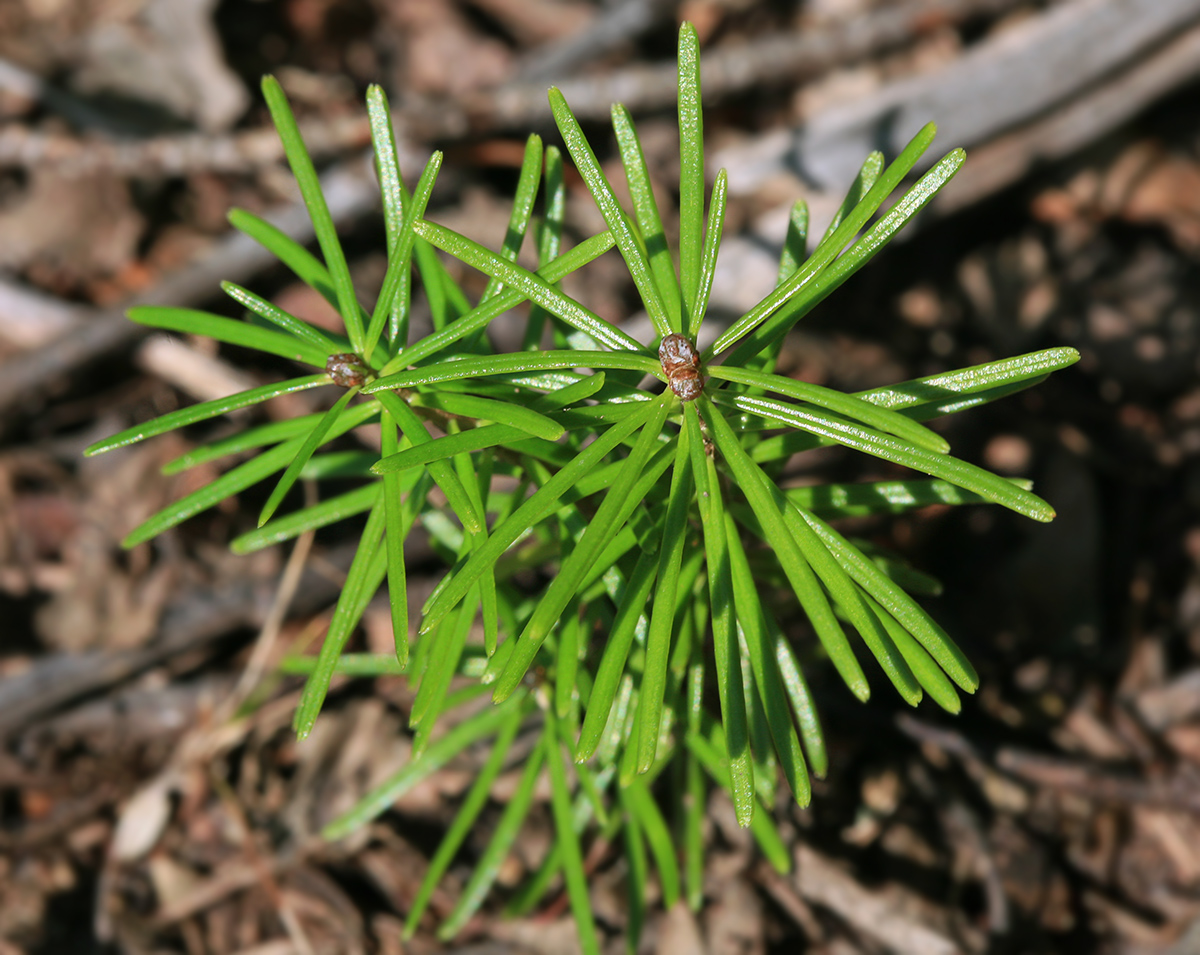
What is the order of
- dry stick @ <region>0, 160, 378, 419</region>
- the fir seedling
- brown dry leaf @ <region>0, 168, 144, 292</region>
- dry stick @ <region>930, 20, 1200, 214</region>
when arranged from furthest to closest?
brown dry leaf @ <region>0, 168, 144, 292</region>, dry stick @ <region>930, 20, 1200, 214</region>, dry stick @ <region>0, 160, 378, 419</region>, the fir seedling

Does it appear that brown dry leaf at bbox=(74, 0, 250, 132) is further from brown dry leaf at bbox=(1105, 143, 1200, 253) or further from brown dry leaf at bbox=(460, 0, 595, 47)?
brown dry leaf at bbox=(1105, 143, 1200, 253)

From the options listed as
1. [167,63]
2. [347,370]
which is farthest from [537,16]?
[347,370]

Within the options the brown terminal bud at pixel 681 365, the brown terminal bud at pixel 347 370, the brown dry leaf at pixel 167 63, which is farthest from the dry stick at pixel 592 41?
the brown terminal bud at pixel 681 365

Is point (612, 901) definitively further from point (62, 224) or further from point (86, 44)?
point (86, 44)

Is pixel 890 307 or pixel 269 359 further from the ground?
pixel 890 307

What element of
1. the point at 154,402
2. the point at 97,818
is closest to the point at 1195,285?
the point at 154,402

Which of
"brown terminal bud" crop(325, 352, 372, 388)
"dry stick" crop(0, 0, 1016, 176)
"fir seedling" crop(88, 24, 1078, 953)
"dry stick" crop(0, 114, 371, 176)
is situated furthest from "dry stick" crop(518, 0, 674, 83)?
"brown terminal bud" crop(325, 352, 372, 388)
